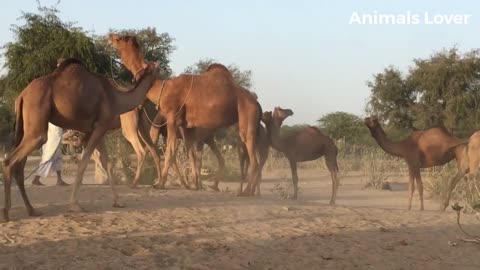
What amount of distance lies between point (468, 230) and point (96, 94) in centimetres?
539

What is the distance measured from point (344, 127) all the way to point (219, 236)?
144 feet

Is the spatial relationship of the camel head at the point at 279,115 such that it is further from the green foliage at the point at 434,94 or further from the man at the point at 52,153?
the green foliage at the point at 434,94

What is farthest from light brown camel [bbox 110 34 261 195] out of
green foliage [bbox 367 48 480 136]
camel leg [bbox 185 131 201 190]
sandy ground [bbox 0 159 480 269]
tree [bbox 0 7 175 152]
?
green foliage [bbox 367 48 480 136]

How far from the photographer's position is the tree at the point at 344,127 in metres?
49.0

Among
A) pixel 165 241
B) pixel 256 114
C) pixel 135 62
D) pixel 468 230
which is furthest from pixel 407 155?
A: pixel 165 241

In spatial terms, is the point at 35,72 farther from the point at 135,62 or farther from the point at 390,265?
the point at 390,265

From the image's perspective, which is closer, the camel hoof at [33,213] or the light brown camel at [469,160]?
the camel hoof at [33,213]

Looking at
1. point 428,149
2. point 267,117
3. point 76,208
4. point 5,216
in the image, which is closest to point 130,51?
point 267,117

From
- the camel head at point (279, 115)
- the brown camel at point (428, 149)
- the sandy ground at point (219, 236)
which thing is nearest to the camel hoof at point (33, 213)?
the sandy ground at point (219, 236)

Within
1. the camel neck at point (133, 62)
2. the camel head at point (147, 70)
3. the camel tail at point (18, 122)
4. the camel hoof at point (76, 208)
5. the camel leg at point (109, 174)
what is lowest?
the camel hoof at point (76, 208)

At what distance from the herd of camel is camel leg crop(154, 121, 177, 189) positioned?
18 mm

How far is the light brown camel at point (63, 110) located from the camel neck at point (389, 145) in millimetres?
7196

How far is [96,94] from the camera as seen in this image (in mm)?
8555

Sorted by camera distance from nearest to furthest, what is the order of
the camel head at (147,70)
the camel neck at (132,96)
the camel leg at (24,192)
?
the camel leg at (24,192) → the camel neck at (132,96) → the camel head at (147,70)
